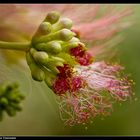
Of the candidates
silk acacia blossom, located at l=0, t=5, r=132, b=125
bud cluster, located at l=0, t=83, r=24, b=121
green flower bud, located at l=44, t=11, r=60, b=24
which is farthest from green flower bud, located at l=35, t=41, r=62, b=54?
bud cluster, located at l=0, t=83, r=24, b=121

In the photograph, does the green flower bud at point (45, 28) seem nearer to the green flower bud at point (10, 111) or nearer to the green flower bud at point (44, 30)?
the green flower bud at point (44, 30)

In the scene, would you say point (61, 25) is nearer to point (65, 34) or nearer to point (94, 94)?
point (65, 34)

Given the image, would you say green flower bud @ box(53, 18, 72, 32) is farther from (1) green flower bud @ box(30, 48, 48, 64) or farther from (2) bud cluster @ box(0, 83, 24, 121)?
(2) bud cluster @ box(0, 83, 24, 121)

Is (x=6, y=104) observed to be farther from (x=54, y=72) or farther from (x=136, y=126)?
(x=136, y=126)

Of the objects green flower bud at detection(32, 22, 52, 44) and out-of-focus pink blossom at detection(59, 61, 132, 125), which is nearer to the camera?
green flower bud at detection(32, 22, 52, 44)

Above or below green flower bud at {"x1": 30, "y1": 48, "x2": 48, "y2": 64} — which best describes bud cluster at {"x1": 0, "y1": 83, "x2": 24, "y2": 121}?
below

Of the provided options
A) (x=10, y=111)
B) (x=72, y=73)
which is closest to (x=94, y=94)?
(x=72, y=73)
